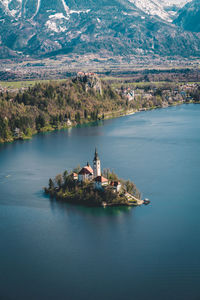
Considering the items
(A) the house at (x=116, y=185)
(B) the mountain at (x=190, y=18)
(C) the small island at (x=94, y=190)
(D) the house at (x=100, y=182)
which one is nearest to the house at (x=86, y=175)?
(C) the small island at (x=94, y=190)

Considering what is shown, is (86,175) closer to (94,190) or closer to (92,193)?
(94,190)

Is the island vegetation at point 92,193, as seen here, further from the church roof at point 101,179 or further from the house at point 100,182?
the church roof at point 101,179

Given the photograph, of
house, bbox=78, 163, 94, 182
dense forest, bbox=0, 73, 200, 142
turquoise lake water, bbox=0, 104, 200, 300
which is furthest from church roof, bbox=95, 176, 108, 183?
dense forest, bbox=0, 73, 200, 142

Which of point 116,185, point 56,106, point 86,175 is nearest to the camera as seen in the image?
point 116,185

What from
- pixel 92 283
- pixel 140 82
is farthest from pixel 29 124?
pixel 140 82

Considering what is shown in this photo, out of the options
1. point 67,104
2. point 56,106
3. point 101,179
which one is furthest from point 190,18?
point 101,179
